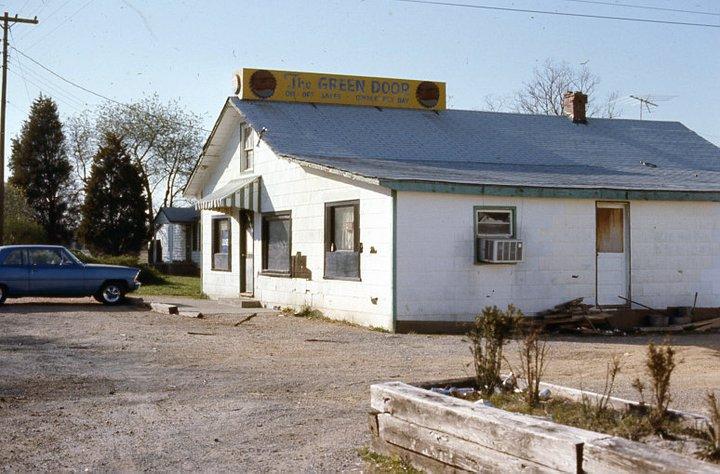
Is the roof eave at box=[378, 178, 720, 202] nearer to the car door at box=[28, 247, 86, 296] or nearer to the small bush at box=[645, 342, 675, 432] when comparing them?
the car door at box=[28, 247, 86, 296]

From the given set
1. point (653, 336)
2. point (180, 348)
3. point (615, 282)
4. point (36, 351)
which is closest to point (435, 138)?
point (615, 282)

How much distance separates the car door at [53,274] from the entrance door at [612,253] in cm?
1209

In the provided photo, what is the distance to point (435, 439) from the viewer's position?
242 inches

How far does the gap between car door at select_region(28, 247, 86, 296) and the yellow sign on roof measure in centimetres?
605

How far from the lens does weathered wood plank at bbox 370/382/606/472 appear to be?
5.11m

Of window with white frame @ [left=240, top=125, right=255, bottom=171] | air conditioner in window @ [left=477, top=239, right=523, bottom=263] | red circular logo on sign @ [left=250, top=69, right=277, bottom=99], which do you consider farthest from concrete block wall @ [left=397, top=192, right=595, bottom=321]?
red circular logo on sign @ [left=250, top=69, right=277, bottom=99]

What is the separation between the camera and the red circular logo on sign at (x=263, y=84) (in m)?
23.4

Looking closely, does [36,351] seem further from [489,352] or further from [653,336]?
[653,336]

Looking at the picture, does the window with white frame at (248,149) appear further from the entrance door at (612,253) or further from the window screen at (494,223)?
the entrance door at (612,253)

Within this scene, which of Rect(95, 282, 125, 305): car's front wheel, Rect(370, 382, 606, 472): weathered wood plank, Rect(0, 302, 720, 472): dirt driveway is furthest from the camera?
Rect(95, 282, 125, 305): car's front wheel

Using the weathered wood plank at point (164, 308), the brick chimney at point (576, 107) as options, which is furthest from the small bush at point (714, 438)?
the brick chimney at point (576, 107)

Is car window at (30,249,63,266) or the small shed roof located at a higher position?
the small shed roof

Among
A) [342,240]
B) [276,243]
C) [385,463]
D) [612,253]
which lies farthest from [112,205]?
[385,463]

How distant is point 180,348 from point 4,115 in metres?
22.6
